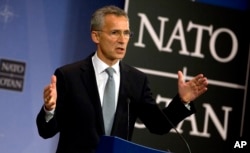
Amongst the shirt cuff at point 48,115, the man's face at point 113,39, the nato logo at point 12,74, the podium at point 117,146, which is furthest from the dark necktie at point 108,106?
the nato logo at point 12,74

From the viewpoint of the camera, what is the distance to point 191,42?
4.74m

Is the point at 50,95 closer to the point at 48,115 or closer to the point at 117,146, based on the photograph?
the point at 48,115

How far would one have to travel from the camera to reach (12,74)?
439cm

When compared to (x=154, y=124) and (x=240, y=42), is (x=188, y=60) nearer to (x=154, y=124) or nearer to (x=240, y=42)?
(x=240, y=42)

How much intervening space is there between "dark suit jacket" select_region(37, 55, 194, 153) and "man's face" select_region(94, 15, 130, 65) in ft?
0.27

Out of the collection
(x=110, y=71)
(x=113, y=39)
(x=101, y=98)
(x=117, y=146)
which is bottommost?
(x=117, y=146)

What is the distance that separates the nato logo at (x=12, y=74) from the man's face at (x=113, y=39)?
1.41m

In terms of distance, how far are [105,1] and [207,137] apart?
128 cm

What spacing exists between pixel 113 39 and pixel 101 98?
0.31 m

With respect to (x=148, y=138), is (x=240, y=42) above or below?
above

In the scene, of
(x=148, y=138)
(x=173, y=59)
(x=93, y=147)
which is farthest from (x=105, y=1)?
(x=93, y=147)

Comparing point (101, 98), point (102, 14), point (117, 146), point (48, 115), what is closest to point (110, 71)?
point (101, 98)

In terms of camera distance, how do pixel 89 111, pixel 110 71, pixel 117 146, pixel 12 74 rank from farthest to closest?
pixel 12 74 → pixel 110 71 → pixel 89 111 → pixel 117 146

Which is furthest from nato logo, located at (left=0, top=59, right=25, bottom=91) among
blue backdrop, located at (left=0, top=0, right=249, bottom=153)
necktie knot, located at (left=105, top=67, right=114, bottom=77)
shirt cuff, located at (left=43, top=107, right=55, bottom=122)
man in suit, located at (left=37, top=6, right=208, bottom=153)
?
shirt cuff, located at (left=43, top=107, right=55, bottom=122)
